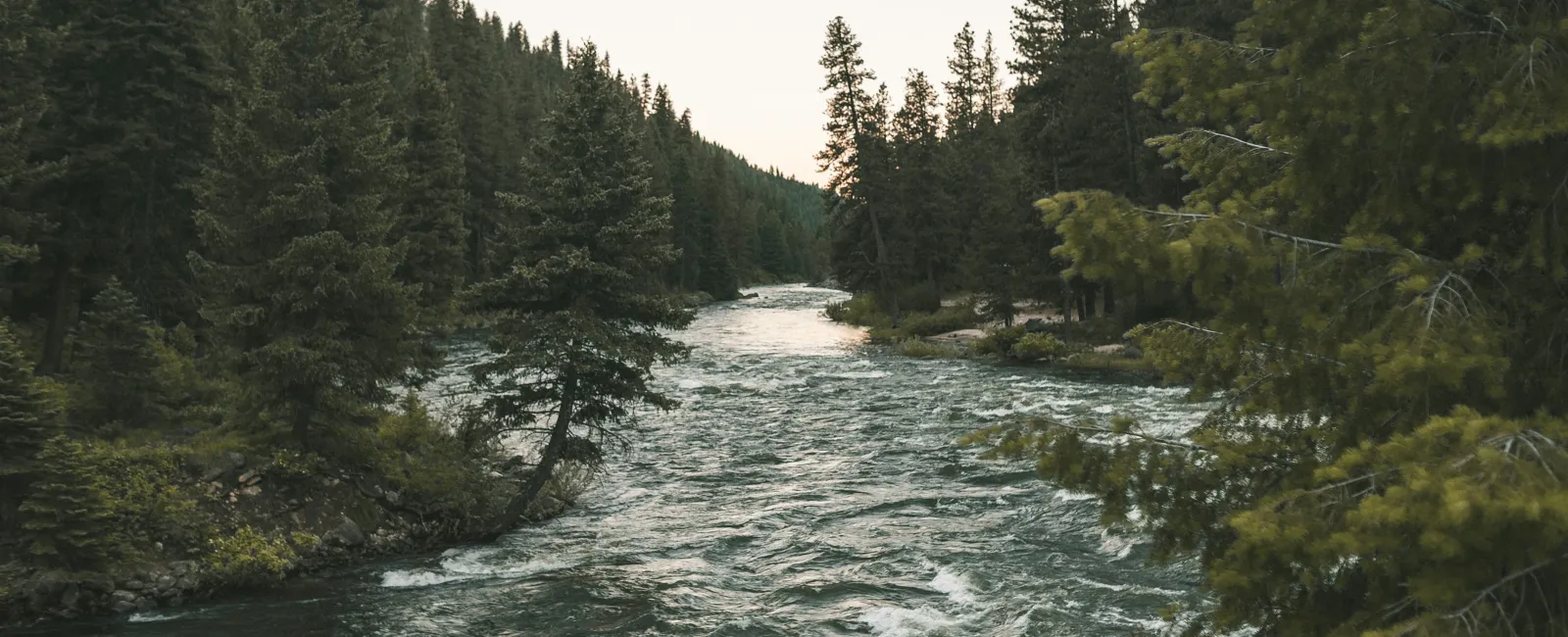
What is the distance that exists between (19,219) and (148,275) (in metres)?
7.11

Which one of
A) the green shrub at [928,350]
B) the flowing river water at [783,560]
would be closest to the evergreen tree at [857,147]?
the green shrub at [928,350]

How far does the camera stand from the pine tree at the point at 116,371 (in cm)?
1939

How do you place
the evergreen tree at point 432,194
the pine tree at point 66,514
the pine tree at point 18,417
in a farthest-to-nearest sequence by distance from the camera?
the evergreen tree at point 432,194 → the pine tree at point 66,514 → the pine tree at point 18,417

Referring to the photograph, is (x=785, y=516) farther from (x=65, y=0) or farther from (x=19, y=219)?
(x=65, y=0)

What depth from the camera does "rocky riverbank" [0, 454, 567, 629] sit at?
12719mm

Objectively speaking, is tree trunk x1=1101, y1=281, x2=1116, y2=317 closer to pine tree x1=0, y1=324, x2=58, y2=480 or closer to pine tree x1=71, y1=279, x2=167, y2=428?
pine tree x1=71, y1=279, x2=167, y2=428

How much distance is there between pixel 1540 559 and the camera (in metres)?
3.84

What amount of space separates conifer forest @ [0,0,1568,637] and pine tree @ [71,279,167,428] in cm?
9

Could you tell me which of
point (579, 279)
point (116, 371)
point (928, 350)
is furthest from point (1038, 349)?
point (116, 371)

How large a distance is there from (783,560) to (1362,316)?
36.5ft

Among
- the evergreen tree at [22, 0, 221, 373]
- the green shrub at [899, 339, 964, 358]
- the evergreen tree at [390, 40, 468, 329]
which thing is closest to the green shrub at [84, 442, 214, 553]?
the evergreen tree at [22, 0, 221, 373]

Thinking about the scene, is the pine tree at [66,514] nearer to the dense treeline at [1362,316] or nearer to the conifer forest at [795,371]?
the conifer forest at [795,371]

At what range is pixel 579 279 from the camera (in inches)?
665

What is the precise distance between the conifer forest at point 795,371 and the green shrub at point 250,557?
6 cm
